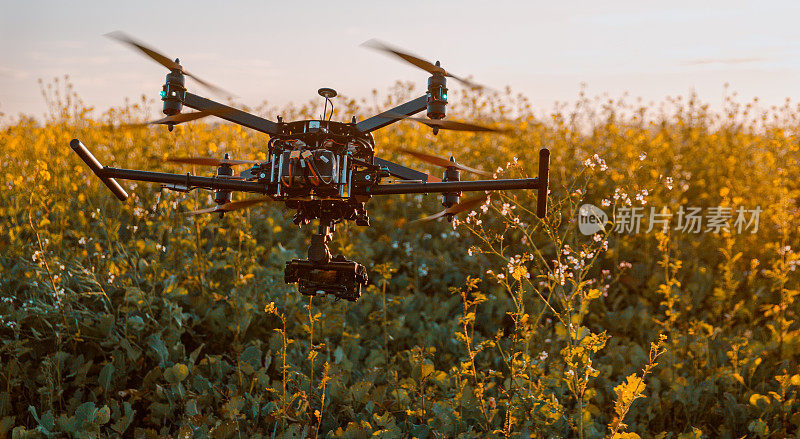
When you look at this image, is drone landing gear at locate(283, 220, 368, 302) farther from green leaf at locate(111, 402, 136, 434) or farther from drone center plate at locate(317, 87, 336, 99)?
green leaf at locate(111, 402, 136, 434)

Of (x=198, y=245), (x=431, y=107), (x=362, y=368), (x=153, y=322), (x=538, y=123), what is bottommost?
(x=362, y=368)

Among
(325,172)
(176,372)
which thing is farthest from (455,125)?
(176,372)

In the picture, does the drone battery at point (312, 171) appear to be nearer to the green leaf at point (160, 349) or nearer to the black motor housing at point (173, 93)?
the black motor housing at point (173, 93)

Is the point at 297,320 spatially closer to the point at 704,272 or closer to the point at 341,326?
the point at 341,326

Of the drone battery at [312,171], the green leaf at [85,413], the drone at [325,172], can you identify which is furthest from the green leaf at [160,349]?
the drone battery at [312,171]

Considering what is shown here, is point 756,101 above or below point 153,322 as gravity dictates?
above

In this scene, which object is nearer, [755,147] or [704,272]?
[704,272]

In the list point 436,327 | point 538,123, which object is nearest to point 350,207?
point 436,327
